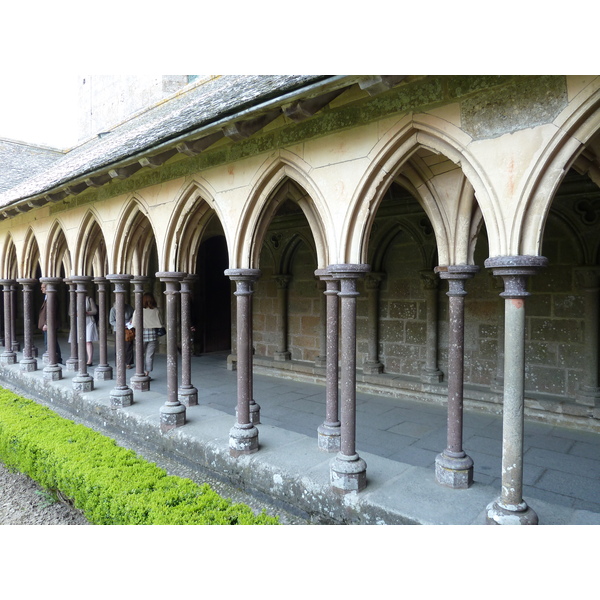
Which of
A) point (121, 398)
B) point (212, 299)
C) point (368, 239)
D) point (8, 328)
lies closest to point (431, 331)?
point (368, 239)

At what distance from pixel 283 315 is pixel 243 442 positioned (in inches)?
186

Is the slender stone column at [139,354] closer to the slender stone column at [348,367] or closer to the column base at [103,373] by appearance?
the column base at [103,373]

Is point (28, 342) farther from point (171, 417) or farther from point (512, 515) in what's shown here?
point (512, 515)

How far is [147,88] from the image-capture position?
13602mm

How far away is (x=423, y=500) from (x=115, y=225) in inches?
209

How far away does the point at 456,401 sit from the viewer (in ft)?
12.0

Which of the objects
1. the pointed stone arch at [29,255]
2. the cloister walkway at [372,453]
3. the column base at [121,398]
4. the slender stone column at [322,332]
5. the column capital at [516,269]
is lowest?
the cloister walkway at [372,453]

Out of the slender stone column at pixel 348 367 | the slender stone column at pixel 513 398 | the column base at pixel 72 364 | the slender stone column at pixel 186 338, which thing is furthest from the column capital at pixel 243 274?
the column base at pixel 72 364

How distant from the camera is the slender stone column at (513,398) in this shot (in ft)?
9.57

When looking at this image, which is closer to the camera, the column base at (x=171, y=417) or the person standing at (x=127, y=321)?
the column base at (x=171, y=417)

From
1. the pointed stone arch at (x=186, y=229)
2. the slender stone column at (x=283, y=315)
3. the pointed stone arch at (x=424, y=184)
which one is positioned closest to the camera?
the pointed stone arch at (x=424, y=184)

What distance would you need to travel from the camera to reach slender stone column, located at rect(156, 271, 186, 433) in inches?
203

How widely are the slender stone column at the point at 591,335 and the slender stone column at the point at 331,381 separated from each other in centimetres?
315

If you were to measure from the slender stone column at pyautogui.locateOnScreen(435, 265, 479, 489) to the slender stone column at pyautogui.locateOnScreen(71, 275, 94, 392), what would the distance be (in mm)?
5440
